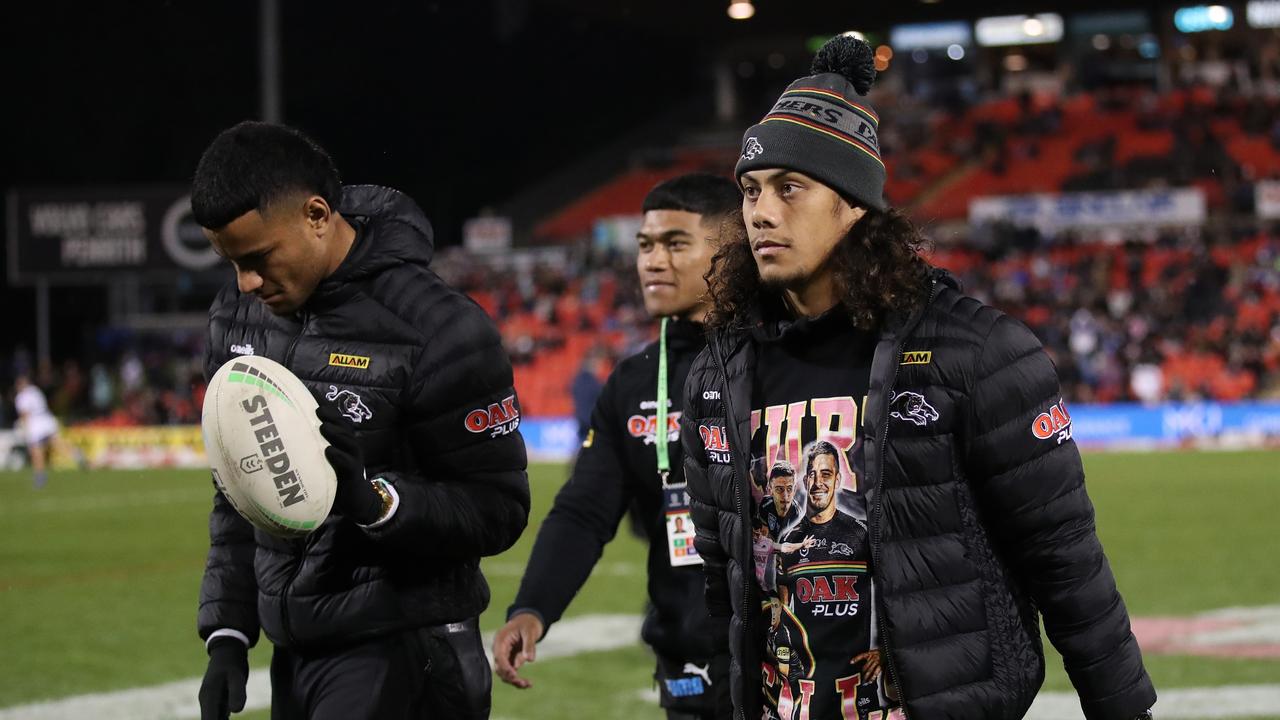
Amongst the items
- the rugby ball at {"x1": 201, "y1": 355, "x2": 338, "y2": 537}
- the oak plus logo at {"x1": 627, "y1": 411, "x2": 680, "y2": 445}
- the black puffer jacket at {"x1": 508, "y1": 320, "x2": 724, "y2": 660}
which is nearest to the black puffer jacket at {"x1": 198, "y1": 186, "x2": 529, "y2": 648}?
the rugby ball at {"x1": 201, "y1": 355, "x2": 338, "y2": 537}

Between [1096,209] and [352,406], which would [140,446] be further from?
[352,406]

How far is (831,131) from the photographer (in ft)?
9.68

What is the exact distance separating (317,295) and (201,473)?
86.4ft

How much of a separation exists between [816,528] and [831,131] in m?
0.76

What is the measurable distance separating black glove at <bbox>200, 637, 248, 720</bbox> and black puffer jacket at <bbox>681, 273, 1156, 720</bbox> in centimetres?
162

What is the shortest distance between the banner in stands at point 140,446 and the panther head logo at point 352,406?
92.3 ft

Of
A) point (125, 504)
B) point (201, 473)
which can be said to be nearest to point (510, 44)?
point (201, 473)

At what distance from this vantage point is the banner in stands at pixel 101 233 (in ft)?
97.0

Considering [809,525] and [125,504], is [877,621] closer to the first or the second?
[809,525]

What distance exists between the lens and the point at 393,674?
137 inches

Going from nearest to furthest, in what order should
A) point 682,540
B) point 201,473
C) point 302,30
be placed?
point 682,540 → point 201,473 → point 302,30

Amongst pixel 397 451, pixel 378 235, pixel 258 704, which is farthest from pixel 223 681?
pixel 258 704

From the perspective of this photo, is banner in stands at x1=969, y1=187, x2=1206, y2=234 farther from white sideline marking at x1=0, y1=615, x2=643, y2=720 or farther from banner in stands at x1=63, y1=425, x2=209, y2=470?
white sideline marking at x1=0, y1=615, x2=643, y2=720

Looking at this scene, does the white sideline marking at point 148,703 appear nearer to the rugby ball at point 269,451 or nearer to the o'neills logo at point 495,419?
the o'neills logo at point 495,419
